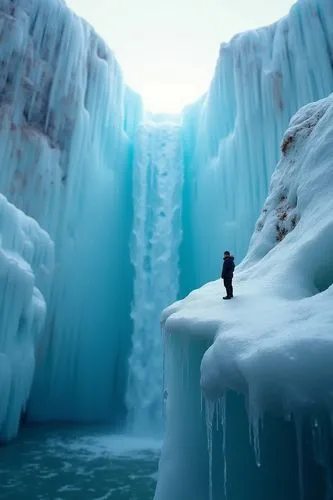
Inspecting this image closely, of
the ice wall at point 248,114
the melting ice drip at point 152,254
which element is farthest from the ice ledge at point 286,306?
the melting ice drip at point 152,254

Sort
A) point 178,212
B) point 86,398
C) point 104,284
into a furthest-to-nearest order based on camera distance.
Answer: point 178,212 < point 104,284 < point 86,398

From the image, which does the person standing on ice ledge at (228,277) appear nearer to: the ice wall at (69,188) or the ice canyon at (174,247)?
the ice canyon at (174,247)

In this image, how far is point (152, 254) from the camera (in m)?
16.7

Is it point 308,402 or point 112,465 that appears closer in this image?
point 308,402

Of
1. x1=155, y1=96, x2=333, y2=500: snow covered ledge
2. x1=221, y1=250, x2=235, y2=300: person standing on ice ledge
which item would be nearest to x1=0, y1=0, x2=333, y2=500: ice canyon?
x1=155, y1=96, x2=333, y2=500: snow covered ledge

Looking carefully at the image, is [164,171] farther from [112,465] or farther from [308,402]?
[308,402]

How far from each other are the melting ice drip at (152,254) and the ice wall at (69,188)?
21.5 inches

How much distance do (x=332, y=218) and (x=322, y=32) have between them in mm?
12177

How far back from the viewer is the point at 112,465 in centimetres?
779

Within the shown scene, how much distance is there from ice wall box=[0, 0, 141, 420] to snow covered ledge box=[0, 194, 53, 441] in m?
3.31

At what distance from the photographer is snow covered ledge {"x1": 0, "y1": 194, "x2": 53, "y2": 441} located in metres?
8.48

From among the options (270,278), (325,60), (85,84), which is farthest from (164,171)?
(270,278)

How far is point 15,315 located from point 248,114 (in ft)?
33.7

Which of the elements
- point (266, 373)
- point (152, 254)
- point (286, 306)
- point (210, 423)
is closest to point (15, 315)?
point (210, 423)
